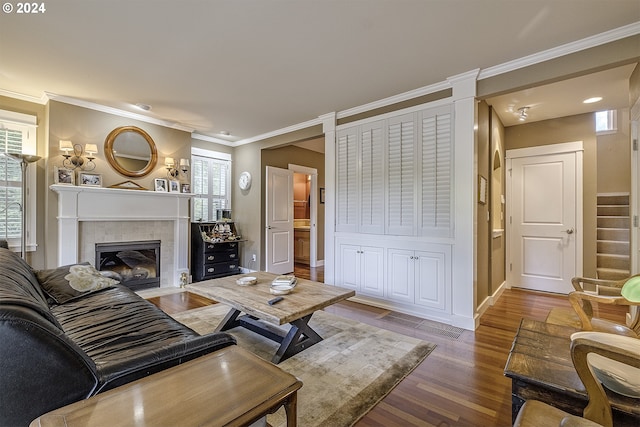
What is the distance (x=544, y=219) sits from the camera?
429 cm

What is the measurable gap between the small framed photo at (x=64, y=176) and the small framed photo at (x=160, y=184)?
930 millimetres

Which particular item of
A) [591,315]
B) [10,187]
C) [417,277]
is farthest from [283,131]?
[591,315]

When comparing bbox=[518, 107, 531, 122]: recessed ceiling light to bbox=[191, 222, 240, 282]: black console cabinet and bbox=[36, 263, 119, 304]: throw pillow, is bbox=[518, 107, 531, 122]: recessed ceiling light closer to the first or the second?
bbox=[191, 222, 240, 282]: black console cabinet

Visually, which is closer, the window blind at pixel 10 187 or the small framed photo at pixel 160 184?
the window blind at pixel 10 187

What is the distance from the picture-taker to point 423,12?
2.00 metres

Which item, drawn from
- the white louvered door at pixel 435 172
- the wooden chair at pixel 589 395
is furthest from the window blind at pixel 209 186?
the wooden chair at pixel 589 395

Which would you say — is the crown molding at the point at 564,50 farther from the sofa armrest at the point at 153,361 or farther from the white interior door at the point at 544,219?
the sofa armrest at the point at 153,361

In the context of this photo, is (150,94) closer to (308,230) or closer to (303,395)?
(303,395)

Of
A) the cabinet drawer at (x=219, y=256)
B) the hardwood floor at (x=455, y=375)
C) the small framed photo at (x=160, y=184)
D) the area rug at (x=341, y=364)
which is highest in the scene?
the small framed photo at (x=160, y=184)

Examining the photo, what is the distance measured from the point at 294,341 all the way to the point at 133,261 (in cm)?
316

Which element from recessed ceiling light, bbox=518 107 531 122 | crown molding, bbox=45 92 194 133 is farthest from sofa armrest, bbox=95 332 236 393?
recessed ceiling light, bbox=518 107 531 122

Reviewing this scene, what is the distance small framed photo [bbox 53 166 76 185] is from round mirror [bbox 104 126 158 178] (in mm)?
470

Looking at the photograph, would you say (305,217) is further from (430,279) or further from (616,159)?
(616,159)

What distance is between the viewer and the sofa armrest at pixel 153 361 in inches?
39.4
